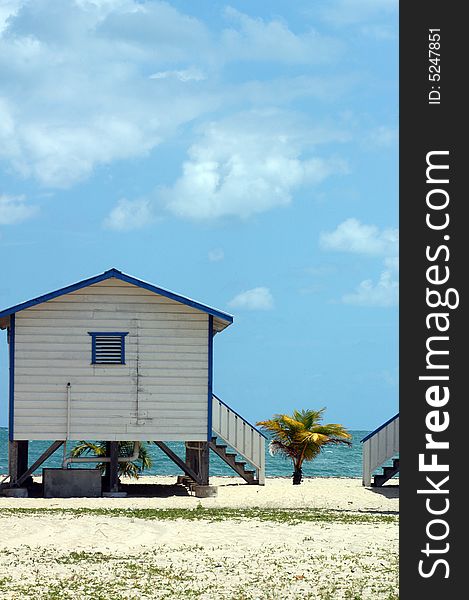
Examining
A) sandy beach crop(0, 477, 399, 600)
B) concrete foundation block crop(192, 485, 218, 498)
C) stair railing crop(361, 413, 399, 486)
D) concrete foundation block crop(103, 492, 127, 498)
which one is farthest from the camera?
stair railing crop(361, 413, 399, 486)

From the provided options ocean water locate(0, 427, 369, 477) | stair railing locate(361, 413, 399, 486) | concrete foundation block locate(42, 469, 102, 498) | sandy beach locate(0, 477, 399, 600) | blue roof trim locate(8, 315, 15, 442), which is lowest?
ocean water locate(0, 427, 369, 477)

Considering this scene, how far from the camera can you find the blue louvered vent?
27.0 metres

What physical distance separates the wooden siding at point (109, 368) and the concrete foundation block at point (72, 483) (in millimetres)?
912

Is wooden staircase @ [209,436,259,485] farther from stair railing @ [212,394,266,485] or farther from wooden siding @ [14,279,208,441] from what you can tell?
wooden siding @ [14,279,208,441]

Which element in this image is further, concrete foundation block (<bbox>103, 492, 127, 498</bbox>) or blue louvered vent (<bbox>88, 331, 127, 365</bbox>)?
blue louvered vent (<bbox>88, 331, 127, 365</bbox>)

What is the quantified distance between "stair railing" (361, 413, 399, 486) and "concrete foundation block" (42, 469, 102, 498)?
24.5 feet

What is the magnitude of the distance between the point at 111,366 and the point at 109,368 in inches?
2.7

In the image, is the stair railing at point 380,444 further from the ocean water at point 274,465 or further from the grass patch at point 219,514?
the ocean water at point 274,465

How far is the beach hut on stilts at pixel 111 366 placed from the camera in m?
26.9

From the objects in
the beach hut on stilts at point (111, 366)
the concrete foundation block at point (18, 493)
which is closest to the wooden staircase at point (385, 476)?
the beach hut on stilts at point (111, 366)

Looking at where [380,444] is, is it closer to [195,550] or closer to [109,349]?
[109,349]

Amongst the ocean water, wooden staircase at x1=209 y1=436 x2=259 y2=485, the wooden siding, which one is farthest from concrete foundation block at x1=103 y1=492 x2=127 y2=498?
the ocean water

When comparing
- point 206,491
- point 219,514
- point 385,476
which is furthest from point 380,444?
point 219,514

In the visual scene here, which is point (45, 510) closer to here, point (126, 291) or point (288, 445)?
point (126, 291)
